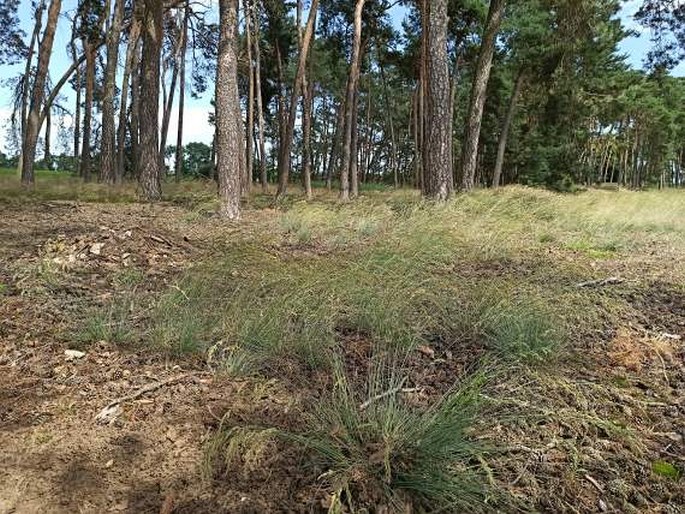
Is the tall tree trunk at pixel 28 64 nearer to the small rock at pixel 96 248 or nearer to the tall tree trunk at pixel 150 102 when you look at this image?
the tall tree trunk at pixel 150 102

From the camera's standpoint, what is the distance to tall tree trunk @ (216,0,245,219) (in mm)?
6691

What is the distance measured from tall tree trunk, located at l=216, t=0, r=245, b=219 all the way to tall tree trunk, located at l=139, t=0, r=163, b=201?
2563 millimetres

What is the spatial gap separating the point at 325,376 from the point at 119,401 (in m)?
0.80

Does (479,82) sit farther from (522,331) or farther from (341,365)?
(341,365)

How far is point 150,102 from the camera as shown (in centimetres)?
905

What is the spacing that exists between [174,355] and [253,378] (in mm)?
452

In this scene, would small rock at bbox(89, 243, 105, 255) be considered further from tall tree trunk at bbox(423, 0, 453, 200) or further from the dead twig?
tall tree trunk at bbox(423, 0, 453, 200)

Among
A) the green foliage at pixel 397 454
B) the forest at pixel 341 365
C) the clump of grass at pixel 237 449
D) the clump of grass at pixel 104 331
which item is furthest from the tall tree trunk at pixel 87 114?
the green foliage at pixel 397 454

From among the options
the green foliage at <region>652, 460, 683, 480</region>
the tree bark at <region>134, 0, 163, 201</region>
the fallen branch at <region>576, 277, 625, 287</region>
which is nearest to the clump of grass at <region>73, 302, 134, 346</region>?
the green foliage at <region>652, 460, 683, 480</region>

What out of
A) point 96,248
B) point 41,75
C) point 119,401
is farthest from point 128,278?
point 41,75

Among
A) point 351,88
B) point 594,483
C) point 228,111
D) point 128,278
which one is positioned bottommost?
point 594,483

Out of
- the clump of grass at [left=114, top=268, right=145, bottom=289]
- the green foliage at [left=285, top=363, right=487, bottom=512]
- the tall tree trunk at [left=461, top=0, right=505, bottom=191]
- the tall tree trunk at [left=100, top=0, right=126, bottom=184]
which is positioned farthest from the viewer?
the tall tree trunk at [left=100, top=0, right=126, bottom=184]

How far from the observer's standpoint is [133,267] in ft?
12.0

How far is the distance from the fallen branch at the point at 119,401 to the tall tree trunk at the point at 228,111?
4.84 meters
